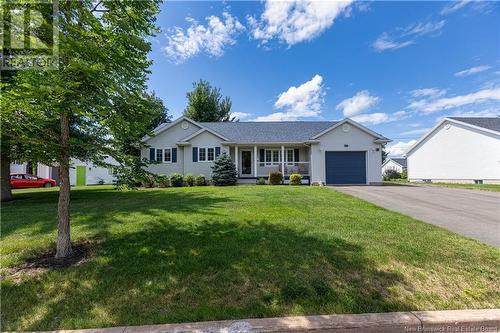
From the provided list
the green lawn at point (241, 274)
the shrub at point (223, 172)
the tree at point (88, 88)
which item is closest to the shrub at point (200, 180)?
the shrub at point (223, 172)

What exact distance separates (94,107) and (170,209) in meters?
4.80

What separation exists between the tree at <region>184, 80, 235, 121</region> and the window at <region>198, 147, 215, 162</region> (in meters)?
17.9

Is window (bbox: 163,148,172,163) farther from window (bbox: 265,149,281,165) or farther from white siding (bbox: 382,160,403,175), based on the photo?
white siding (bbox: 382,160,403,175)

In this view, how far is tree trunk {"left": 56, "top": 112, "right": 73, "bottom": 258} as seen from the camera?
464 centimetres

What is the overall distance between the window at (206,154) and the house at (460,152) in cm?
2245

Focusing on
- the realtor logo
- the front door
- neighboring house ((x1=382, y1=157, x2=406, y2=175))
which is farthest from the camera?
neighboring house ((x1=382, y1=157, x2=406, y2=175))

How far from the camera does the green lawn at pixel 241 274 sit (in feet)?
10.4

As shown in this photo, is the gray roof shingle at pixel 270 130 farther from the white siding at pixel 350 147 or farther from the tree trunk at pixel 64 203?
the tree trunk at pixel 64 203

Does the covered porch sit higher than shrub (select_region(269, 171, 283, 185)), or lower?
higher

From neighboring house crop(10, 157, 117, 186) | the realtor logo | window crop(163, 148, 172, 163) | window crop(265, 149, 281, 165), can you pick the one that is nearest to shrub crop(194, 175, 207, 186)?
window crop(163, 148, 172, 163)

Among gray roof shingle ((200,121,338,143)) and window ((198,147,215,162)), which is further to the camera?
gray roof shingle ((200,121,338,143))

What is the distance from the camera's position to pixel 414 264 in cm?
414

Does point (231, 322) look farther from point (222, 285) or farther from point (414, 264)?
point (414, 264)

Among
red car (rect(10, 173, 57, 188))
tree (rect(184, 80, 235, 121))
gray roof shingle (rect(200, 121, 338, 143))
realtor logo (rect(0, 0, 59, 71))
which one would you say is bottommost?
red car (rect(10, 173, 57, 188))
